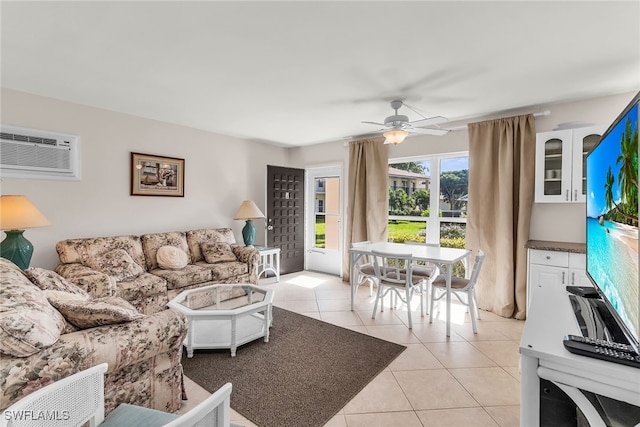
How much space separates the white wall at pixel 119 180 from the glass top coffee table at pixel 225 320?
1.42m

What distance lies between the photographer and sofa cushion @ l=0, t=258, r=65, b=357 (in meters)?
1.17

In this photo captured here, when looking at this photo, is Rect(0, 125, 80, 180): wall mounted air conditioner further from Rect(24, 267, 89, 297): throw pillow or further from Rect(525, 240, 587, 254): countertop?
Rect(525, 240, 587, 254): countertop

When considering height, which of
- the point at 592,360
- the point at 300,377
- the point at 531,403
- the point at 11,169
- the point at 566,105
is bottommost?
the point at 300,377

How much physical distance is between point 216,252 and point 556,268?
12.7ft

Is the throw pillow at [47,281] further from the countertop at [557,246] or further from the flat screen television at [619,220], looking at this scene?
the countertop at [557,246]

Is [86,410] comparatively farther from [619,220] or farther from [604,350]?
[619,220]

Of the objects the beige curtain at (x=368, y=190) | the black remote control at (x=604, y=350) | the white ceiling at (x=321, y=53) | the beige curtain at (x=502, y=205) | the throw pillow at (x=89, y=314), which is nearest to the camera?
the black remote control at (x=604, y=350)

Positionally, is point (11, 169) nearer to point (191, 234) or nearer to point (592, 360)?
point (191, 234)

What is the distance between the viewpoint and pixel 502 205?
333cm

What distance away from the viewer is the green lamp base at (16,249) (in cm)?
249

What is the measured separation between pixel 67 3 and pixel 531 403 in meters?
2.89

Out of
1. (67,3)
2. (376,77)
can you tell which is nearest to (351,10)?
(376,77)

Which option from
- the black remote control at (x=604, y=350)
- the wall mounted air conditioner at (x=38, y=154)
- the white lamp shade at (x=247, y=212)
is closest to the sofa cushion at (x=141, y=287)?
the wall mounted air conditioner at (x=38, y=154)

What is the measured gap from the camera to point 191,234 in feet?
13.4
